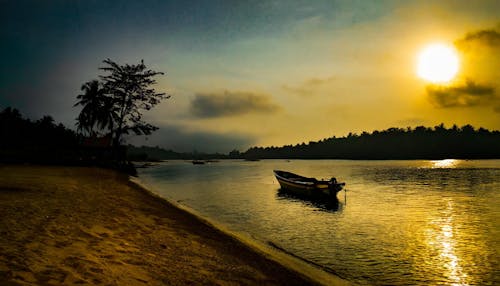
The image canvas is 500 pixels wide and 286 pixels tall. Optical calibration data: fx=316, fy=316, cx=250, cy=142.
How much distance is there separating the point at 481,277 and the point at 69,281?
14117 mm

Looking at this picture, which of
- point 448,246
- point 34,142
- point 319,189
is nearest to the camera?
point 448,246

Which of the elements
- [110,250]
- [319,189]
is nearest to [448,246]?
[110,250]

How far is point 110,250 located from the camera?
30.0ft

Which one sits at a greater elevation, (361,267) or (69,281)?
(69,281)

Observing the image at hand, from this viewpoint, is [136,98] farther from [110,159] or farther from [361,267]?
[361,267]

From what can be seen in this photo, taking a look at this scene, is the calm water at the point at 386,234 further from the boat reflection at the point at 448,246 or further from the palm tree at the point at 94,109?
the palm tree at the point at 94,109

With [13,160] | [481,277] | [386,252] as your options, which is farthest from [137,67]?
[481,277]

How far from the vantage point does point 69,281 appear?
21.2ft

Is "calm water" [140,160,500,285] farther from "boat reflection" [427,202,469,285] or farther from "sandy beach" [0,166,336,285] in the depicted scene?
"sandy beach" [0,166,336,285]

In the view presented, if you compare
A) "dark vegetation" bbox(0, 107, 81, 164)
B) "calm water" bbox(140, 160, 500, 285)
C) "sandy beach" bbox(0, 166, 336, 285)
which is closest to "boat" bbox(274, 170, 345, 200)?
"calm water" bbox(140, 160, 500, 285)

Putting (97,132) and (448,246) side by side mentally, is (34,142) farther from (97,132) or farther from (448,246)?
(448,246)

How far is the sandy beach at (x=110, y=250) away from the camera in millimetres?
7070

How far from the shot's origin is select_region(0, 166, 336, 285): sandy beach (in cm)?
707

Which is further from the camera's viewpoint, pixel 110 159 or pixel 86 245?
pixel 110 159
